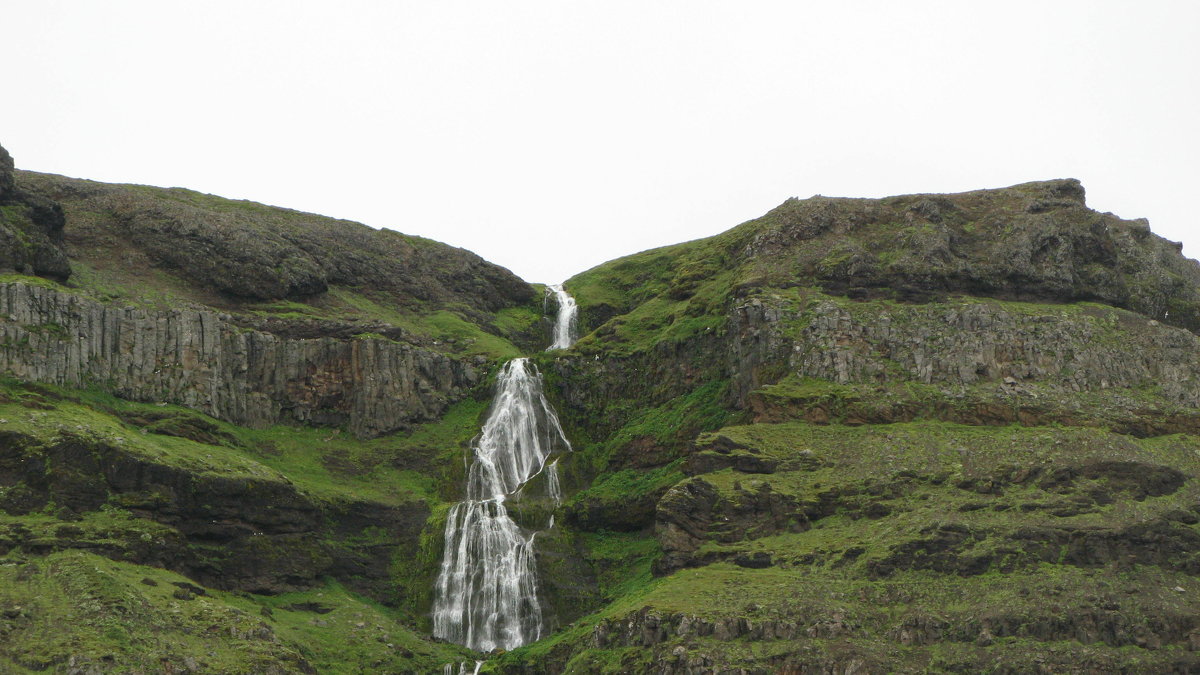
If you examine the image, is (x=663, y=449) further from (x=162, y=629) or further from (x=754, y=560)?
(x=162, y=629)

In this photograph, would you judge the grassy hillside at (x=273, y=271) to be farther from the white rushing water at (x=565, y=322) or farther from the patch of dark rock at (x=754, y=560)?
the patch of dark rock at (x=754, y=560)

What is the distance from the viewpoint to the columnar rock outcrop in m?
81.1

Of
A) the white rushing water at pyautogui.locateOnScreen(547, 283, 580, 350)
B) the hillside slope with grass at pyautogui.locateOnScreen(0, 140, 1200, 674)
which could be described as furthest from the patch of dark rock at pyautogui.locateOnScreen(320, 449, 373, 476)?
the white rushing water at pyautogui.locateOnScreen(547, 283, 580, 350)

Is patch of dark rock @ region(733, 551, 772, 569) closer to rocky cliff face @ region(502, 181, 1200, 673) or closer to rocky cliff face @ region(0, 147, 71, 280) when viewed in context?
rocky cliff face @ region(502, 181, 1200, 673)

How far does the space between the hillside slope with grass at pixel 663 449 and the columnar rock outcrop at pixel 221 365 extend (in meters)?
0.25

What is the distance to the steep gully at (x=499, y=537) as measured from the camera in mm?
77250

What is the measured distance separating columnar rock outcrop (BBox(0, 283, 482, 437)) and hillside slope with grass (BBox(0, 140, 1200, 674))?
0.82ft

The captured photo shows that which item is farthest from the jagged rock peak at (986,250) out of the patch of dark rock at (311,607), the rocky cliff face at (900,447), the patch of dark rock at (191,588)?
the patch of dark rock at (191,588)

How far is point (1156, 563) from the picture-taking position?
205ft

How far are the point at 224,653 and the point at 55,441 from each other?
1825cm

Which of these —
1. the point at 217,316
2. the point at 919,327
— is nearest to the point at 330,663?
the point at 217,316

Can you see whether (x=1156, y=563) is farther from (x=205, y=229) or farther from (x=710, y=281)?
(x=205, y=229)

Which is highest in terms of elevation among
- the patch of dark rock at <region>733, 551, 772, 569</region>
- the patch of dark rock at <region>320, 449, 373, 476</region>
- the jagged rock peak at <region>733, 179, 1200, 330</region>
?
the jagged rock peak at <region>733, 179, 1200, 330</region>

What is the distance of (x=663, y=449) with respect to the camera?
88188mm
